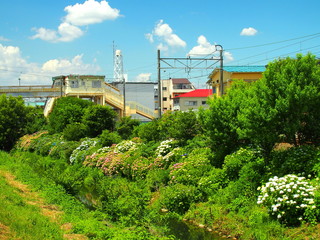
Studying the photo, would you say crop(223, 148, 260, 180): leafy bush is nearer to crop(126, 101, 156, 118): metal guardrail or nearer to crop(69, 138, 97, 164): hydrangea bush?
crop(69, 138, 97, 164): hydrangea bush

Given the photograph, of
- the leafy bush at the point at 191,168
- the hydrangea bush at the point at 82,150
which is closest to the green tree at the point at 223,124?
the leafy bush at the point at 191,168

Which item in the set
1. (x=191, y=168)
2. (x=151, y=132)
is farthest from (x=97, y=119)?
(x=191, y=168)

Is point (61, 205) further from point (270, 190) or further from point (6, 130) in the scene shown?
point (6, 130)

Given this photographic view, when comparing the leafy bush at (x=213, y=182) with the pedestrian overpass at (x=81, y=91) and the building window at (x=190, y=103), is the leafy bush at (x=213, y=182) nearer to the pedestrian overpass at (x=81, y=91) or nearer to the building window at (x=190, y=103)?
the pedestrian overpass at (x=81, y=91)

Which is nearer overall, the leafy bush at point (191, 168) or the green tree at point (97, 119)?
the leafy bush at point (191, 168)

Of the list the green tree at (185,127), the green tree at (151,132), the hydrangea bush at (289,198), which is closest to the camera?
the hydrangea bush at (289,198)

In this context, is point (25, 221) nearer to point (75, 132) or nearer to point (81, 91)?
point (75, 132)

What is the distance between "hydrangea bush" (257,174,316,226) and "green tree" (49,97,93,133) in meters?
28.6

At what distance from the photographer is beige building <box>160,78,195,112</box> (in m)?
74.3

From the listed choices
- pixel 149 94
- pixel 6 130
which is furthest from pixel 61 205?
pixel 149 94

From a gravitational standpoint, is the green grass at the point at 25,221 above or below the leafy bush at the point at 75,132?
below

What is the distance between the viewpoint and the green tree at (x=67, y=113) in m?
37.7

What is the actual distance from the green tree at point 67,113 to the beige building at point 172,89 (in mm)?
35581

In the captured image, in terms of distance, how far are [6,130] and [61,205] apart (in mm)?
28804
